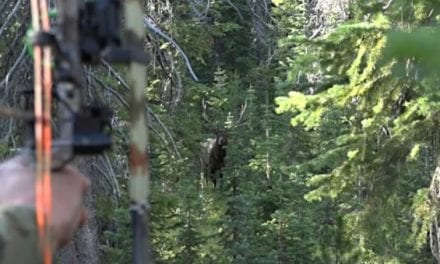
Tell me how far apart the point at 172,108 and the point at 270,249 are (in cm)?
380

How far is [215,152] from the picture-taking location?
15.8 metres

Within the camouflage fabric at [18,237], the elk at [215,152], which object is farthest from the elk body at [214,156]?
the camouflage fabric at [18,237]

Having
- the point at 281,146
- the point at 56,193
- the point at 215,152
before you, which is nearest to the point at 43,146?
the point at 56,193

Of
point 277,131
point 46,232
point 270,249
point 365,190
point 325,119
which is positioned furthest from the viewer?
point 277,131

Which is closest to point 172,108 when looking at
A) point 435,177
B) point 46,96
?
point 435,177

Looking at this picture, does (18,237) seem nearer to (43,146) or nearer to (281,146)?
(43,146)

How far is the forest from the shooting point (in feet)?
22.0

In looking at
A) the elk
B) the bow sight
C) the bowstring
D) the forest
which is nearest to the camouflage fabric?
the bowstring

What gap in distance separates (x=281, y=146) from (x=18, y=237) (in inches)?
503

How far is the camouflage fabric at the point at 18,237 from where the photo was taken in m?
1.57

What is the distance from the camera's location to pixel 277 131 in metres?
14.9

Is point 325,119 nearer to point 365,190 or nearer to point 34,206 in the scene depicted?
point 365,190

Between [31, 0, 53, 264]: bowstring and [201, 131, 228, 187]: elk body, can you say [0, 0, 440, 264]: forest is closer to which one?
[201, 131, 228, 187]: elk body

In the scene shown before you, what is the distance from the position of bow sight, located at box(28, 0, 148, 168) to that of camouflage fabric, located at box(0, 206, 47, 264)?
0.45 ft
